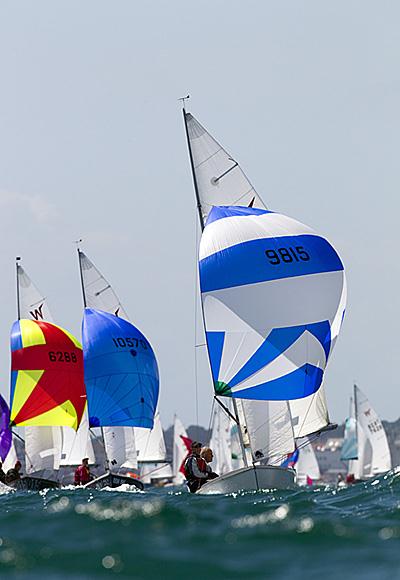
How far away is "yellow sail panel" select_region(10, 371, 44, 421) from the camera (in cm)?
3281

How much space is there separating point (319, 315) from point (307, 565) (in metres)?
11.8

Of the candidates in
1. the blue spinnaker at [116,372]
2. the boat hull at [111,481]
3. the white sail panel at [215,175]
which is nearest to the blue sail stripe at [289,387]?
the white sail panel at [215,175]

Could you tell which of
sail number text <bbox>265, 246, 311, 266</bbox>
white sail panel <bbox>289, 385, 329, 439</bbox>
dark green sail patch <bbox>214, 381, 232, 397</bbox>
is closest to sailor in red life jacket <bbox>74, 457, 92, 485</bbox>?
white sail panel <bbox>289, 385, 329, 439</bbox>

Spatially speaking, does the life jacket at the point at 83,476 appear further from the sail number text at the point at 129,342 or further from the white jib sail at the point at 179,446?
the white jib sail at the point at 179,446

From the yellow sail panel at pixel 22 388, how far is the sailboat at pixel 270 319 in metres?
12.0

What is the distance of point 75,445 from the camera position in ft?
121

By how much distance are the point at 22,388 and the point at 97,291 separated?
4.12m

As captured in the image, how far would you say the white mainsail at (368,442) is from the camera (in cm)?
6562

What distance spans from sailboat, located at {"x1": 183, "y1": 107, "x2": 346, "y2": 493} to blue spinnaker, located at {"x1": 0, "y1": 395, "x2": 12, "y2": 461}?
47.2ft

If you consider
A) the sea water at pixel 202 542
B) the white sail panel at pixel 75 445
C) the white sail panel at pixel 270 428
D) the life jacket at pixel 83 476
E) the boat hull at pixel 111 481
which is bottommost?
the sea water at pixel 202 542

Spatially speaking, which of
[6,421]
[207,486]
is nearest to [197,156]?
[207,486]

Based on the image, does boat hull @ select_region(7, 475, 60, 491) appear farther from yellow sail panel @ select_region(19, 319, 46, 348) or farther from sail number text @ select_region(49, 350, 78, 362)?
yellow sail panel @ select_region(19, 319, 46, 348)

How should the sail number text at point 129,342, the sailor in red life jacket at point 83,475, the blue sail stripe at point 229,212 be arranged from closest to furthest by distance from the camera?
the blue sail stripe at point 229,212, the sailor in red life jacket at point 83,475, the sail number text at point 129,342

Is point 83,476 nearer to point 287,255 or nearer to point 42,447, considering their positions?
point 42,447
